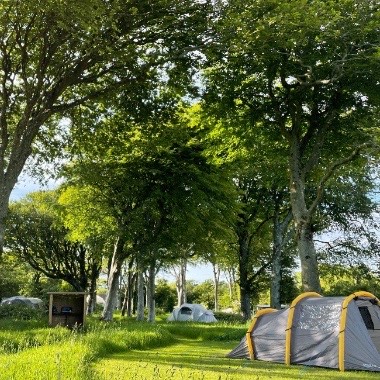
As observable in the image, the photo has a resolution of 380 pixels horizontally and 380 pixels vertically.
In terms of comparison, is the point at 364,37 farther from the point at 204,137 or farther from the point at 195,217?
the point at 195,217

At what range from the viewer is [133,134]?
72.1 feet

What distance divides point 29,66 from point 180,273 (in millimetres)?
39078

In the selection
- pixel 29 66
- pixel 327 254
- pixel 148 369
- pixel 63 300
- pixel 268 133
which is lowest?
pixel 148 369

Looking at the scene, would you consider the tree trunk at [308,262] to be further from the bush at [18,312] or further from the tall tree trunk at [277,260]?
the bush at [18,312]

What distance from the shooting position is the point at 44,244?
44750 millimetres

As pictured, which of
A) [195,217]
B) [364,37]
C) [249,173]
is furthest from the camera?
[249,173]

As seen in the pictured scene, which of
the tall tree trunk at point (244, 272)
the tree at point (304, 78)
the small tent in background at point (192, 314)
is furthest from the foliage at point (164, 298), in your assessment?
the tree at point (304, 78)

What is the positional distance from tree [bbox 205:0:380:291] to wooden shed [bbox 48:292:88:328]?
10.1 meters

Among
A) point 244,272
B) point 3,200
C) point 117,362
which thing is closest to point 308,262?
point 117,362

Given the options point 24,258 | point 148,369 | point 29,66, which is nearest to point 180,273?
point 24,258

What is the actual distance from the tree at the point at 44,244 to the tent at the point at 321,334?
30056 mm

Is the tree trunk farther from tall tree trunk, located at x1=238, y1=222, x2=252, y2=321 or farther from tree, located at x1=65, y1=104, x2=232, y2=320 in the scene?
tall tree trunk, located at x1=238, y1=222, x2=252, y2=321

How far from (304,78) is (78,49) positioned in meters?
8.30

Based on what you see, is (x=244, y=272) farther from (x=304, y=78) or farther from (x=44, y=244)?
(x=44, y=244)
